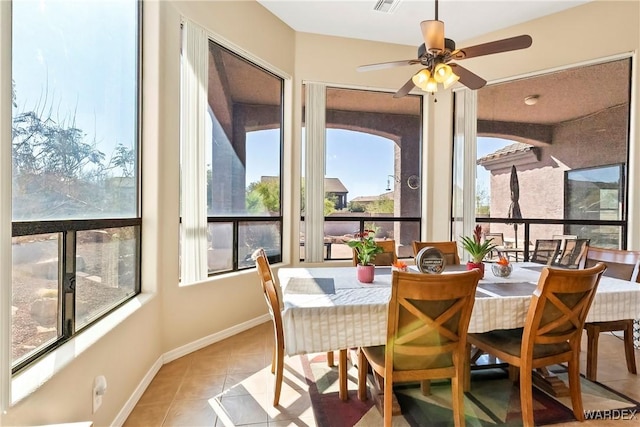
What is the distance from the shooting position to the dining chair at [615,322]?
249cm

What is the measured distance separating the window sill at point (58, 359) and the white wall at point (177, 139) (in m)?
0.04

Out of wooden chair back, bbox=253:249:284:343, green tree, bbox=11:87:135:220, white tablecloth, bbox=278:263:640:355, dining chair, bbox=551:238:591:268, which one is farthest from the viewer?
dining chair, bbox=551:238:591:268

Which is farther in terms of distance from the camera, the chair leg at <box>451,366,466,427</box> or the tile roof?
the tile roof

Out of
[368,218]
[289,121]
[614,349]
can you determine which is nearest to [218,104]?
[289,121]

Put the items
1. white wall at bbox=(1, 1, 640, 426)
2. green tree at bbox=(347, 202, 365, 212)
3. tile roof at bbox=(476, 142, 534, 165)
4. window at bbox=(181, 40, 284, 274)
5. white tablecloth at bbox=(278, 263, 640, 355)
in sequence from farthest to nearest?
green tree at bbox=(347, 202, 365, 212) → tile roof at bbox=(476, 142, 534, 165) → window at bbox=(181, 40, 284, 274) → white wall at bbox=(1, 1, 640, 426) → white tablecloth at bbox=(278, 263, 640, 355)

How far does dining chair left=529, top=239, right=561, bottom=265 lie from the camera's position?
13.4 ft

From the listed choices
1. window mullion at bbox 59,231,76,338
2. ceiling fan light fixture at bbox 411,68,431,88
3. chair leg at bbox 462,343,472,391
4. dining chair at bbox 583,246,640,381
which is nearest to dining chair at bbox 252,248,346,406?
window mullion at bbox 59,231,76,338

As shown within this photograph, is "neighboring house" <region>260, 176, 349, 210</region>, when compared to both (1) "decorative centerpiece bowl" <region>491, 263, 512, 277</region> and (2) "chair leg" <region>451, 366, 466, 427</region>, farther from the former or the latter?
(2) "chair leg" <region>451, 366, 466, 427</region>

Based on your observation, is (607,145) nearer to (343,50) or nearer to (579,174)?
(579,174)

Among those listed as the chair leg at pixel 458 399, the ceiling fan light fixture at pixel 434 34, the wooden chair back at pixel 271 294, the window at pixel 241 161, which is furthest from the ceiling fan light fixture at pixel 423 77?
the chair leg at pixel 458 399

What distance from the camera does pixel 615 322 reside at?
100 inches

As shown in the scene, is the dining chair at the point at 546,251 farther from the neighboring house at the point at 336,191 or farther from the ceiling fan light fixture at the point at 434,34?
the ceiling fan light fixture at the point at 434,34

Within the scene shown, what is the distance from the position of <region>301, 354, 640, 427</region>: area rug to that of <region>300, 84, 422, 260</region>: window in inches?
87.0

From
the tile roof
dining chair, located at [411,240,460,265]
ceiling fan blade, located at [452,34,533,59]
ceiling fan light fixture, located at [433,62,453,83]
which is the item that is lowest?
dining chair, located at [411,240,460,265]
